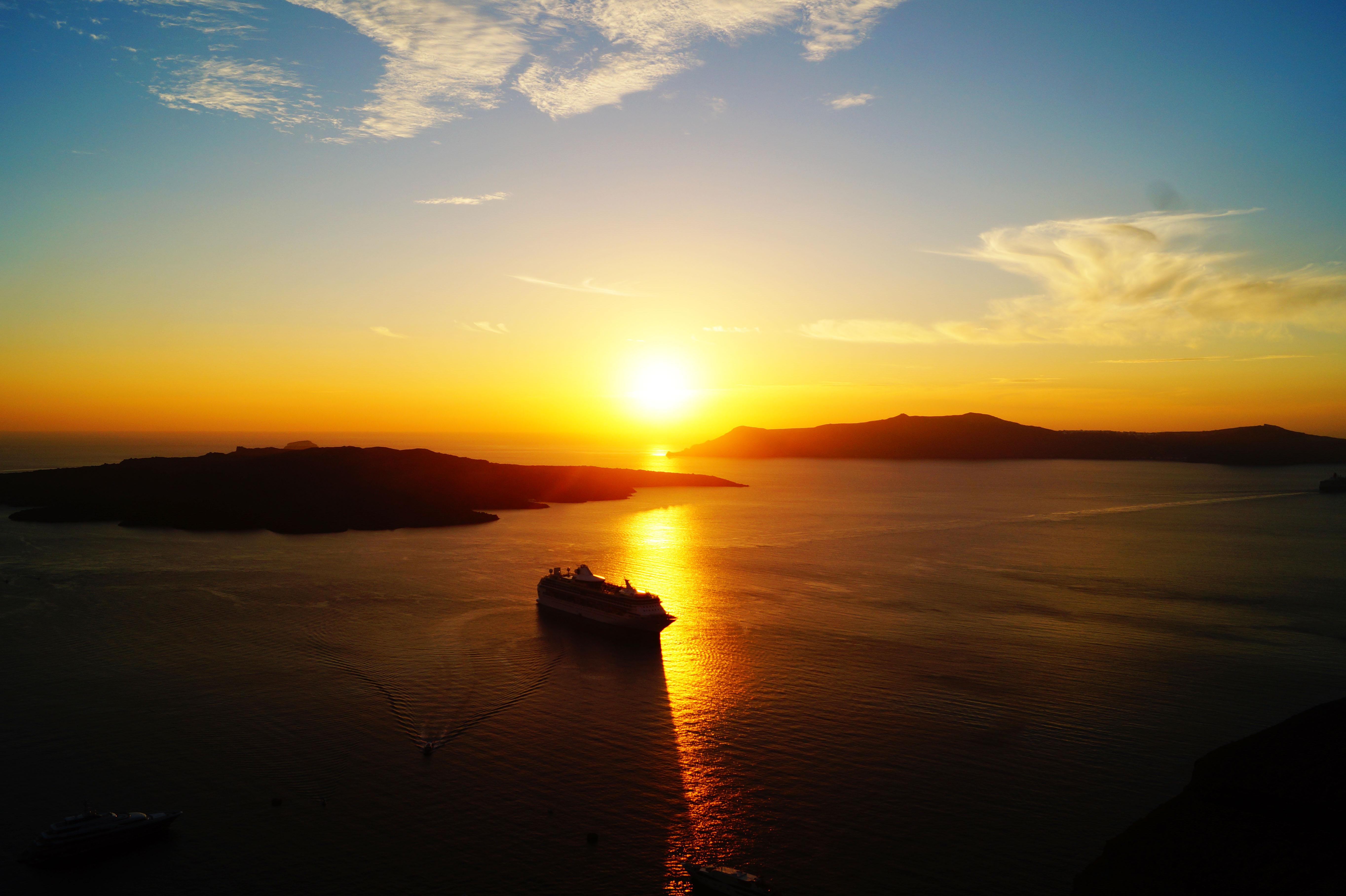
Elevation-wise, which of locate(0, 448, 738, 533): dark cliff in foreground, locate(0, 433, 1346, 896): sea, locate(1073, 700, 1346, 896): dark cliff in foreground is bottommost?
locate(0, 433, 1346, 896): sea

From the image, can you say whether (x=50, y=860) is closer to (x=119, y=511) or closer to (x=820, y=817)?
(x=820, y=817)

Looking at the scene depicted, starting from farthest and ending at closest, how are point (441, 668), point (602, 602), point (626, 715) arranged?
1. point (602, 602)
2. point (441, 668)
3. point (626, 715)

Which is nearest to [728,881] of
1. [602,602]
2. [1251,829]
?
[1251,829]

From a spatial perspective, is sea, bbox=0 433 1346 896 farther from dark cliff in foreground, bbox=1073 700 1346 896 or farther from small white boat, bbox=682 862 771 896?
dark cliff in foreground, bbox=1073 700 1346 896

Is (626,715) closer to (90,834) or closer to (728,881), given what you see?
(728,881)

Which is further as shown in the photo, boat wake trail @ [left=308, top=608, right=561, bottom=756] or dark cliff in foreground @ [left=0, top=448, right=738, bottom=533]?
dark cliff in foreground @ [left=0, top=448, right=738, bottom=533]

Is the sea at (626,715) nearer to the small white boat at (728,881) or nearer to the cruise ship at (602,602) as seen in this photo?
the small white boat at (728,881)

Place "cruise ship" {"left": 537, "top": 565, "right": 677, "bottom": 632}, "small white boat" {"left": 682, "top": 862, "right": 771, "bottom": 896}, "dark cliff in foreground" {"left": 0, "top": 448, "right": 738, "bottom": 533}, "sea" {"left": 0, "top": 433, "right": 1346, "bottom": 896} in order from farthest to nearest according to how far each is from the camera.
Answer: "dark cliff in foreground" {"left": 0, "top": 448, "right": 738, "bottom": 533} → "cruise ship" {"left": 537, "top": 565, "right": 677, "bottom": 632} → "sea" {"left": 0, "top": 433, "right": 1346, "bottom": 896} → "small white boat" {"left": 682, "top": 862, "right": 771, "bottom": 896}

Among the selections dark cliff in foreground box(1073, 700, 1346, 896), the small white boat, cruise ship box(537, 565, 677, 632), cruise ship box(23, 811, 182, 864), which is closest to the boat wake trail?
cruise ship box(537, 565, 677, 632)
